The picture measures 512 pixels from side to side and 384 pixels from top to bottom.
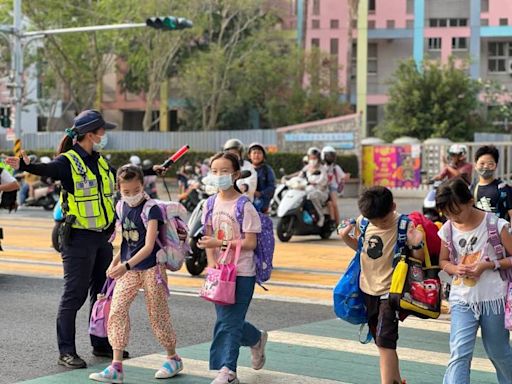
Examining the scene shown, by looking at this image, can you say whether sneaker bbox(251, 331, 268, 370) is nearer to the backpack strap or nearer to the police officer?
the police officer

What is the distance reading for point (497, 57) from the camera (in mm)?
51188

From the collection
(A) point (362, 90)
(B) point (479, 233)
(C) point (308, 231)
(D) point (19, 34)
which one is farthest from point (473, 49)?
(B) point (479, 233)

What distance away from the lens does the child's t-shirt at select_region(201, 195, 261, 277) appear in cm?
660

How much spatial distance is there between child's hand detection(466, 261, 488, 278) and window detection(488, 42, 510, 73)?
47057 mm

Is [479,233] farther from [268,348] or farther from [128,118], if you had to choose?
[128,118]

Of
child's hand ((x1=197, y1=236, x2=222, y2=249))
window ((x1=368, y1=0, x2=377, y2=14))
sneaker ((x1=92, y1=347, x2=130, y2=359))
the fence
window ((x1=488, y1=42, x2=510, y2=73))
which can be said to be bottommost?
sneaker ((x1=92, y1=347, x2=130, y2=359))

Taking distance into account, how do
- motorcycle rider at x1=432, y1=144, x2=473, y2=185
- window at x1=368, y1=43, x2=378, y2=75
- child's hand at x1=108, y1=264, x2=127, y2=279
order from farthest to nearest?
window at x1=368, y1=43, x2=378, y2=75 → motorcycle rider at x1=432, y1=144, x2=473, y2=185 → child's hand at x1=108, y1=264, x2=127, y2=279

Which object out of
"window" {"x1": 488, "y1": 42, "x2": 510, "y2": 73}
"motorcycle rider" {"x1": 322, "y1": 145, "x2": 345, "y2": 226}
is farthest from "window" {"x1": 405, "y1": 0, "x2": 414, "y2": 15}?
"motorcycle rider" {"x1": 322, "y1": 145, "x2": 345, "y2": 226}

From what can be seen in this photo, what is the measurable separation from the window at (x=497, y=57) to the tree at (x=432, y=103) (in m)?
9.94

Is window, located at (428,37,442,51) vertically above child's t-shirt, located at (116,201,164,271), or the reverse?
window, located at (428,37,442,51)

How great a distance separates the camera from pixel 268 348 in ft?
26.3

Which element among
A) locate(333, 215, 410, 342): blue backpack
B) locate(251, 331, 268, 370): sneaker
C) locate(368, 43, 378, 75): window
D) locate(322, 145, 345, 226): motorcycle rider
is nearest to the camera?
locate(333, 215, 410, 342): blue backpack

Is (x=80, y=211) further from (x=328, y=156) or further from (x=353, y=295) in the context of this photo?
(x=328, y=156)

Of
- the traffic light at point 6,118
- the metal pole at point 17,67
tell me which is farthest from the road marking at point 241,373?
the traffic light at point 6,118
